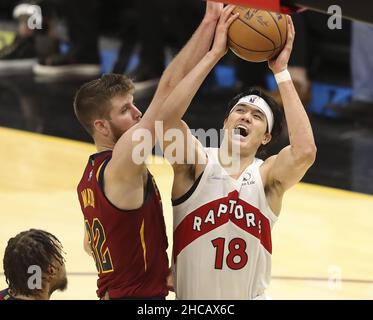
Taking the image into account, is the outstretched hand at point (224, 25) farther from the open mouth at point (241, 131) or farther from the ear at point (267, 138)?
the ear at point (267, 138)

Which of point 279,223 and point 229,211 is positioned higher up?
point 279,223

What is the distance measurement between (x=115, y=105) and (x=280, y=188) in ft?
3.27

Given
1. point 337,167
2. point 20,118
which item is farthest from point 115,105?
point 20,118

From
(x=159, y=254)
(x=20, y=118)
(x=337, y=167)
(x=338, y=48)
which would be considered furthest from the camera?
(x=338, y=48)

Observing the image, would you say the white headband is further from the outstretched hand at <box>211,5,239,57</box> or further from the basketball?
the outstretched hand at <box>211,5,239,57</box>

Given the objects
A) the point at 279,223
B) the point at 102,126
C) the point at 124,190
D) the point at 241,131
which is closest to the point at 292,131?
the point at 241,131

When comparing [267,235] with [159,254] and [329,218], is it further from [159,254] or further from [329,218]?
[329,218]

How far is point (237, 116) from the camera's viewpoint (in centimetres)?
579

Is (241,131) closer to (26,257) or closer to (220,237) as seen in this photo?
(220,237)

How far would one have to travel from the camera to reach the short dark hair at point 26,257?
5.56 metres

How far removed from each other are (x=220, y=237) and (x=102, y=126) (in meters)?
0.87

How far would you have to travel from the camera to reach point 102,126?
5.69 meters

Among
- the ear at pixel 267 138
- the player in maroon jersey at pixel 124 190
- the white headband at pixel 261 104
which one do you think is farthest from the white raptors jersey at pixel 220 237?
the white headband at pixel 261 104
